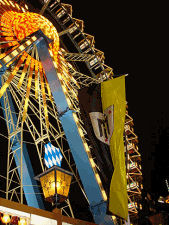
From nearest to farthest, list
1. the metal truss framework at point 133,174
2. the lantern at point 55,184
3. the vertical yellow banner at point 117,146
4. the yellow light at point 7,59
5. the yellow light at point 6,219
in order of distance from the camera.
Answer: the yellow light at point 6,219
the lantern at point 55,184
the vertical yellow banner at point 117,146
the yellow light at point 7,59
the metal truss framework at point 133,174

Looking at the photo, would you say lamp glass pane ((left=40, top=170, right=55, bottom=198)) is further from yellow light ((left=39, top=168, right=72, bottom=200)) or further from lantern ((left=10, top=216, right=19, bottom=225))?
lantern ((left=10, top=216, right=19, bottom=225))

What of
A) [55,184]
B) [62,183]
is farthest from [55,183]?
[62,183]

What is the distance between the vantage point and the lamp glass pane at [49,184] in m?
5.55

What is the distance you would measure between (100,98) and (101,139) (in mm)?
1365

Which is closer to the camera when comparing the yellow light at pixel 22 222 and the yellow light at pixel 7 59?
the yellow light at pixel 22 222

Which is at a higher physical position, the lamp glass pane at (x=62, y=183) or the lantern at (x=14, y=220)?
the lantern at (x=14, y=220)

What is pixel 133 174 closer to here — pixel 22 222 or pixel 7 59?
pixel 7 59

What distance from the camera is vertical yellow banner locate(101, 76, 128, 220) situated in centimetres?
680

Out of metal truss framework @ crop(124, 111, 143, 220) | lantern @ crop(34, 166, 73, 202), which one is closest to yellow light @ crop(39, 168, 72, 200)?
lantern @ crop(34, 166, 73, 202)

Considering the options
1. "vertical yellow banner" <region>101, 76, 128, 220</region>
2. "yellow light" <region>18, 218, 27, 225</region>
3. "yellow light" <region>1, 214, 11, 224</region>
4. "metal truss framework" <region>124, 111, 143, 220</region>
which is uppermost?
"yellow light" <region>1, 214, 11, 224</region>

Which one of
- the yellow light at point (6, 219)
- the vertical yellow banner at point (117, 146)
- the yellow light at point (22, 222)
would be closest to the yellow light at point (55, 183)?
the yellow light at point (22, 222)

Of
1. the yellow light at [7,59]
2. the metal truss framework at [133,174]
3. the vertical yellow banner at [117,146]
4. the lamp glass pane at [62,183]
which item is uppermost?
the yellow light at [7,59]

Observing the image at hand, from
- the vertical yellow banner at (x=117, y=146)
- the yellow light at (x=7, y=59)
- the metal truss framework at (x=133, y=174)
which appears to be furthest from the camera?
the metal truss framework at (x=133, y=174)

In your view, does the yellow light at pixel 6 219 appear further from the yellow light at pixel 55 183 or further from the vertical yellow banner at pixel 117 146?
the vertical yellow banner at pixel 117 146
